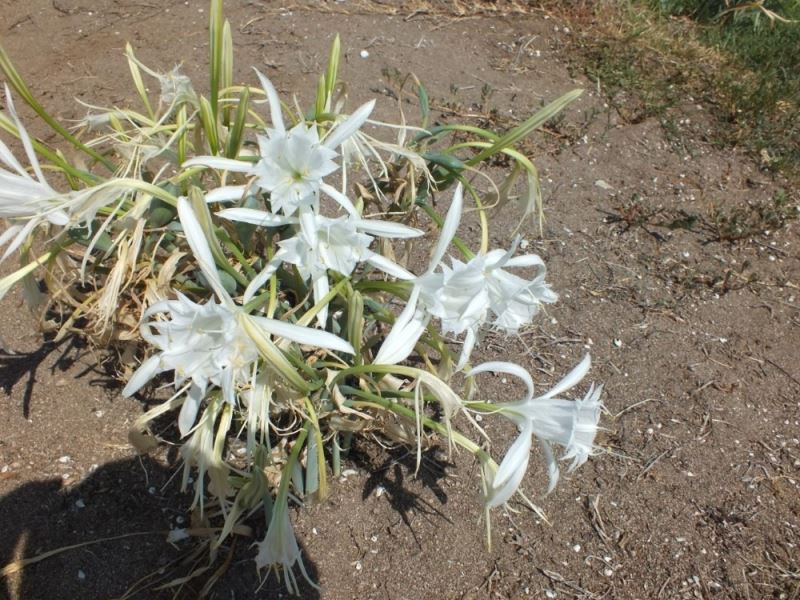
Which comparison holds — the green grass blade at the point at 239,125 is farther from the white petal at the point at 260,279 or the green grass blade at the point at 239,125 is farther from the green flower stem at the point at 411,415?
the green flower stem at the point at 411,415

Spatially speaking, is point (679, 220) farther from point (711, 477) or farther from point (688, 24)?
point (688, 24)

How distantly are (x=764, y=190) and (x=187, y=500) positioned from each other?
8.35 feet

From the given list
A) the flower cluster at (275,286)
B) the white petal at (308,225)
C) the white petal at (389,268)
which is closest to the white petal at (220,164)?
the flower cluster at (275,286)

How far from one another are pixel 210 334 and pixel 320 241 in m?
0.26

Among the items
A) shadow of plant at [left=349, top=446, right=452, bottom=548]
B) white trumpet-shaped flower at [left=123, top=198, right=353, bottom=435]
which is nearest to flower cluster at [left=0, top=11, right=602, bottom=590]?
white trumpet-shaped flower at [left=123, top=198, right=353, bottom=435]

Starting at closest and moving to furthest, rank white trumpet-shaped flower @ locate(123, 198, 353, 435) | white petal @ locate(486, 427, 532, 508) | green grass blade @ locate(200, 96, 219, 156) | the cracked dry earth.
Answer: white trumpet-shaped flower @ locate(123, 198, 353, 435) < white petal @ locate(486, 427, 532, 508) < green grass blade @ locate(200, 96, 219, 156) < the cracked dry earth

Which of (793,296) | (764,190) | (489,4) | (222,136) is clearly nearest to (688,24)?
(489,4)

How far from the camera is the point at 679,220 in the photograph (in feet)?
8.16

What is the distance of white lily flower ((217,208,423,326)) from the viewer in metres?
1.07

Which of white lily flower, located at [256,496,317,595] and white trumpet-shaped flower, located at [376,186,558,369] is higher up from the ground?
white trumpet-shaped flower, located at [376,186,558,369]

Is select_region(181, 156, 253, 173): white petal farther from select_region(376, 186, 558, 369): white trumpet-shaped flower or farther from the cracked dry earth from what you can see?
the cracked dry earth

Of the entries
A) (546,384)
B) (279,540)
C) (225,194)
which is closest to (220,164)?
(225,194)

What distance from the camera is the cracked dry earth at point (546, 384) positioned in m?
1.53

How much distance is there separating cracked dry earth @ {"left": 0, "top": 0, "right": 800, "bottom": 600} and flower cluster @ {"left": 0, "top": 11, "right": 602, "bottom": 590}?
0.34m
